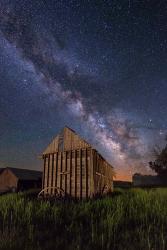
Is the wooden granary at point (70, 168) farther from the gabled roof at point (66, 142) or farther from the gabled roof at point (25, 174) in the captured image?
the gabled roof at point (25, 174)

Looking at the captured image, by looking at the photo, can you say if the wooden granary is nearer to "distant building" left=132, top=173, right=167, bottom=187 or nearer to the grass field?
the grass field

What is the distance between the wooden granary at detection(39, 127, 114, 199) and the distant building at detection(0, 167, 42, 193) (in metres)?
20.1

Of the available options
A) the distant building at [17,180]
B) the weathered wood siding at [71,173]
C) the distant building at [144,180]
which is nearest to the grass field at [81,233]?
the weathered wood siding at [71,173]

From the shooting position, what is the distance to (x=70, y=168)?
52.6ft

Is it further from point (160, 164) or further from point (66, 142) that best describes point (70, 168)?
point (160, 164)

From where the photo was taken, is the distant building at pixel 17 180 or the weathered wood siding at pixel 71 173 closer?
the weathered wood siding at pixel 71 173

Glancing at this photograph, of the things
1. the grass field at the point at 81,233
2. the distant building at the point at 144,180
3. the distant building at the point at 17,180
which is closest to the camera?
the grass field at the point at 81,233

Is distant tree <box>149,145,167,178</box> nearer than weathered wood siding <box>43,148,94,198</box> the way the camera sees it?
No

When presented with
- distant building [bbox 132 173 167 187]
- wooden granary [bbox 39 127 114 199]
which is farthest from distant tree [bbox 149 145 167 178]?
wooden granary [bbox 39 127 114 199]

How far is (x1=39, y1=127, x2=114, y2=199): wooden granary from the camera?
49.9ft

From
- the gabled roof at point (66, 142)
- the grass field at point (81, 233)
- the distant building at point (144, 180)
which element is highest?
the gabled roof at point (66, 142)

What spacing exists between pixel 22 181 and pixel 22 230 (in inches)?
1249

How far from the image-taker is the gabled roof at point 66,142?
52.1 ft

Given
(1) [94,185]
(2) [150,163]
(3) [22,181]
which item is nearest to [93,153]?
(1) [94,185]
